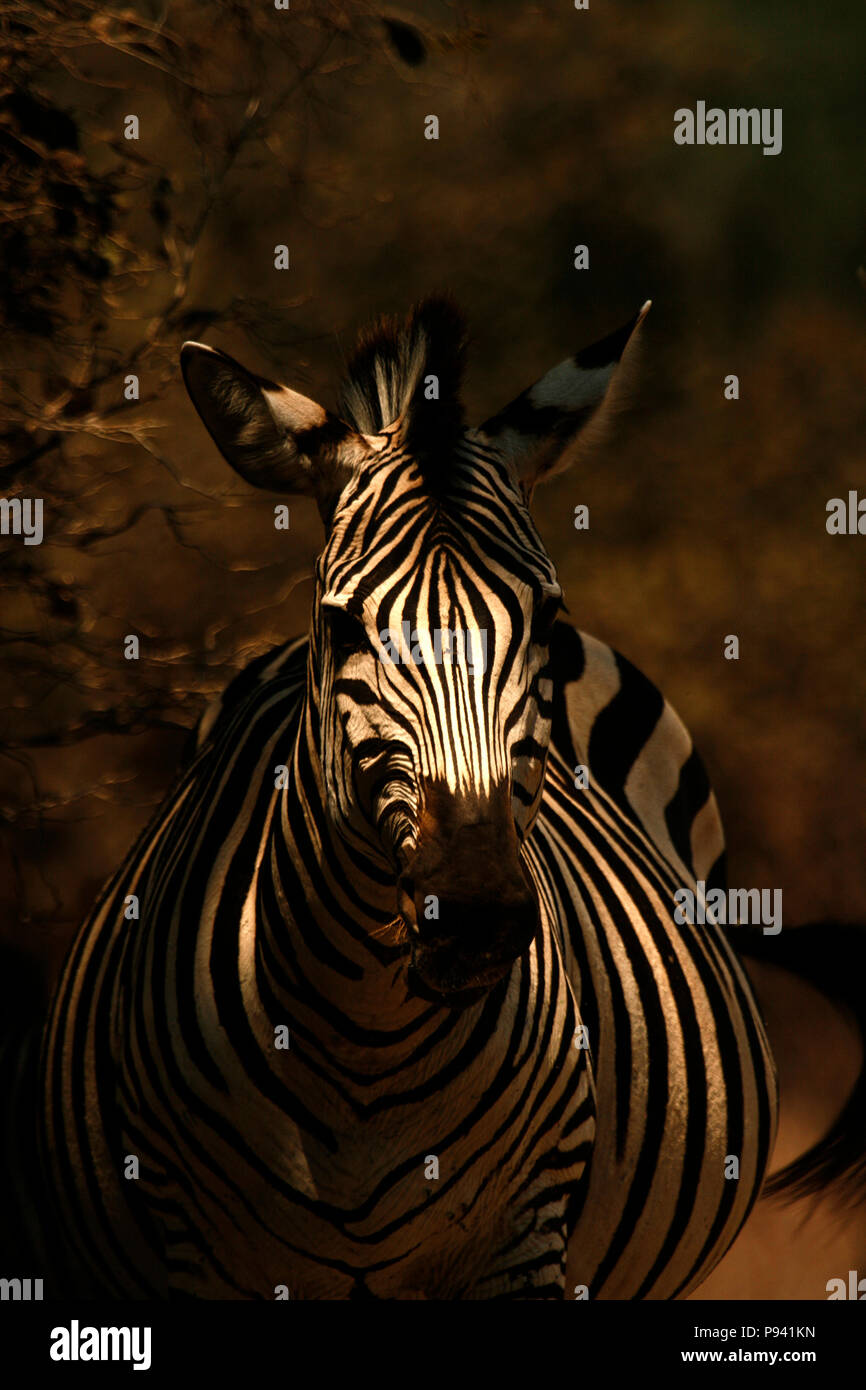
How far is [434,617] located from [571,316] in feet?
9.89

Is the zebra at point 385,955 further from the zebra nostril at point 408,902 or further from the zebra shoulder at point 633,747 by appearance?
the zebra shoulder at point 633,747

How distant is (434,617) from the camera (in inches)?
69.6

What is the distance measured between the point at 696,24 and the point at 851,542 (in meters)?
1.70

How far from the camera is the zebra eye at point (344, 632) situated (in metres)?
1.80

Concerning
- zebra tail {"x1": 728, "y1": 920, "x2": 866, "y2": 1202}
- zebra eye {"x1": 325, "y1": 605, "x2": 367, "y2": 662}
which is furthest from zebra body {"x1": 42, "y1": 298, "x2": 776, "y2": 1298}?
zebra tail {"x1": 728, "y1": 920, "x2": 866, "y2": 1202}

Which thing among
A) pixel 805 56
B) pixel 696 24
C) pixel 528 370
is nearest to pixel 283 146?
pixel 528 370

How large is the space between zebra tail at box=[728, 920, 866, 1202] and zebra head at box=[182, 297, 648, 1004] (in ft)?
6.63

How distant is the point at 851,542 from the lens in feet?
14.8

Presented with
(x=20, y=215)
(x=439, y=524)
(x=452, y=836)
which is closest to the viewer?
(x=452, y=836)

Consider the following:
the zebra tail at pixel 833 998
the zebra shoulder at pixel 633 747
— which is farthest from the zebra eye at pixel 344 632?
the zebra tail at pixel 833 998

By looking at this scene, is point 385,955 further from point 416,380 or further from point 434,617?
point 416,380

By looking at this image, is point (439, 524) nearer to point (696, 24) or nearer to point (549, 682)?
point (549, 682)

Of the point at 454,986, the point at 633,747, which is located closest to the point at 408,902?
the point at 454,986

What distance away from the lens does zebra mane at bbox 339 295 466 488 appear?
1924 millimetres
